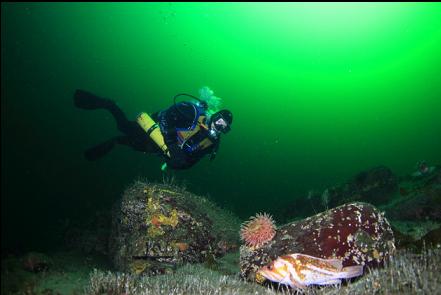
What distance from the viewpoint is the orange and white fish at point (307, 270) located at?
12.6 ft

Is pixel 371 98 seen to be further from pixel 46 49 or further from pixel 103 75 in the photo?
pixel 46 49

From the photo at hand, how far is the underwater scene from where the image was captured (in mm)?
4914

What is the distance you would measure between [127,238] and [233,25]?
121292 mm

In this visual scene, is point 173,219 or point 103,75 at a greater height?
point 103,75

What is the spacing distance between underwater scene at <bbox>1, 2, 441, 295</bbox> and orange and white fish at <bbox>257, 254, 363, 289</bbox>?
0.07 ft

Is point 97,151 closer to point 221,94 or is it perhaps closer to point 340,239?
point 340,239

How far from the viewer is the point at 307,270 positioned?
3834 millimetres

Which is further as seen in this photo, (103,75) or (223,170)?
(103,75)

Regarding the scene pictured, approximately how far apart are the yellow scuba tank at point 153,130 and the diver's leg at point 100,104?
1388 millimetres

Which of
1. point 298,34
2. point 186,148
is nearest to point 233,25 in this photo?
point 298,34

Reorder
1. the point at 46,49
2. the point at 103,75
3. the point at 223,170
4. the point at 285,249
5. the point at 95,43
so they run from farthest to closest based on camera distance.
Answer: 1. the point at 103,75
2. the point at 95,43
3. the point at 46,49
4. the point at 223,170
5. the point at 285,249

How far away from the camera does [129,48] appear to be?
129500mm

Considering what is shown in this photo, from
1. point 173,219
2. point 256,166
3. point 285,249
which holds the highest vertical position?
point 256,166

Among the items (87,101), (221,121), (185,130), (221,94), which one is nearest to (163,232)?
(185,130)
